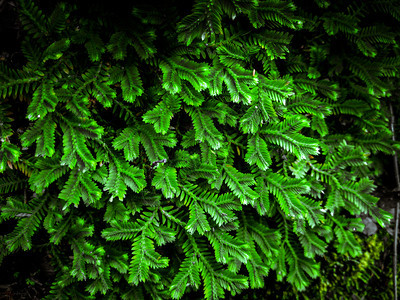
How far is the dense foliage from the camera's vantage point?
164 centimetres

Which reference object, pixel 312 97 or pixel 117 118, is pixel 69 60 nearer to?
pixel 117 118

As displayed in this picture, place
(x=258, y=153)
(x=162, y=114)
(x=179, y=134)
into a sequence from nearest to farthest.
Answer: (x=162, y=114) → (x=258, y=153) → (x=179, y=134)

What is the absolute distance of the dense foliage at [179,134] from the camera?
164cm

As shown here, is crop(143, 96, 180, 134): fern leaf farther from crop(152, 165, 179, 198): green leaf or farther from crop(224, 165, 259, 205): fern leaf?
crop(224, 165, 259, 205): fern leaf

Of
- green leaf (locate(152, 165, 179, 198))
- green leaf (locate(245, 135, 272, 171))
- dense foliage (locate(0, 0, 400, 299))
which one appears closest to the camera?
dense foliage (locate(0, 0, 400, 299))

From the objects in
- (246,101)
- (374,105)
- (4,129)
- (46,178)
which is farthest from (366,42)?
(4,129)

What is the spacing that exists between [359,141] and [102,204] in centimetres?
249

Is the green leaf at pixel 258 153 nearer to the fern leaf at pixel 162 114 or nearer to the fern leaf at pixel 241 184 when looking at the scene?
the fern leaf at pixel 241 184

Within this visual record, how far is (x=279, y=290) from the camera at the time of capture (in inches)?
103

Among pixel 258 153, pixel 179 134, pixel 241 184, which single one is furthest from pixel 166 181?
pixel 258 153

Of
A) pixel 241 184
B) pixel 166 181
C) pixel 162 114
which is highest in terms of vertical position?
pixel 162 114

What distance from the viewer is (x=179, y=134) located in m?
2.04

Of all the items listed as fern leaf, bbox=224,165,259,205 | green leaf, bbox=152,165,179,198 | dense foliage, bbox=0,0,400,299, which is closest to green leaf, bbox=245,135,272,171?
dense foliage, bbox=0,0,400,299

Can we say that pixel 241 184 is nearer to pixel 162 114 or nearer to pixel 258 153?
pixel 258 153
